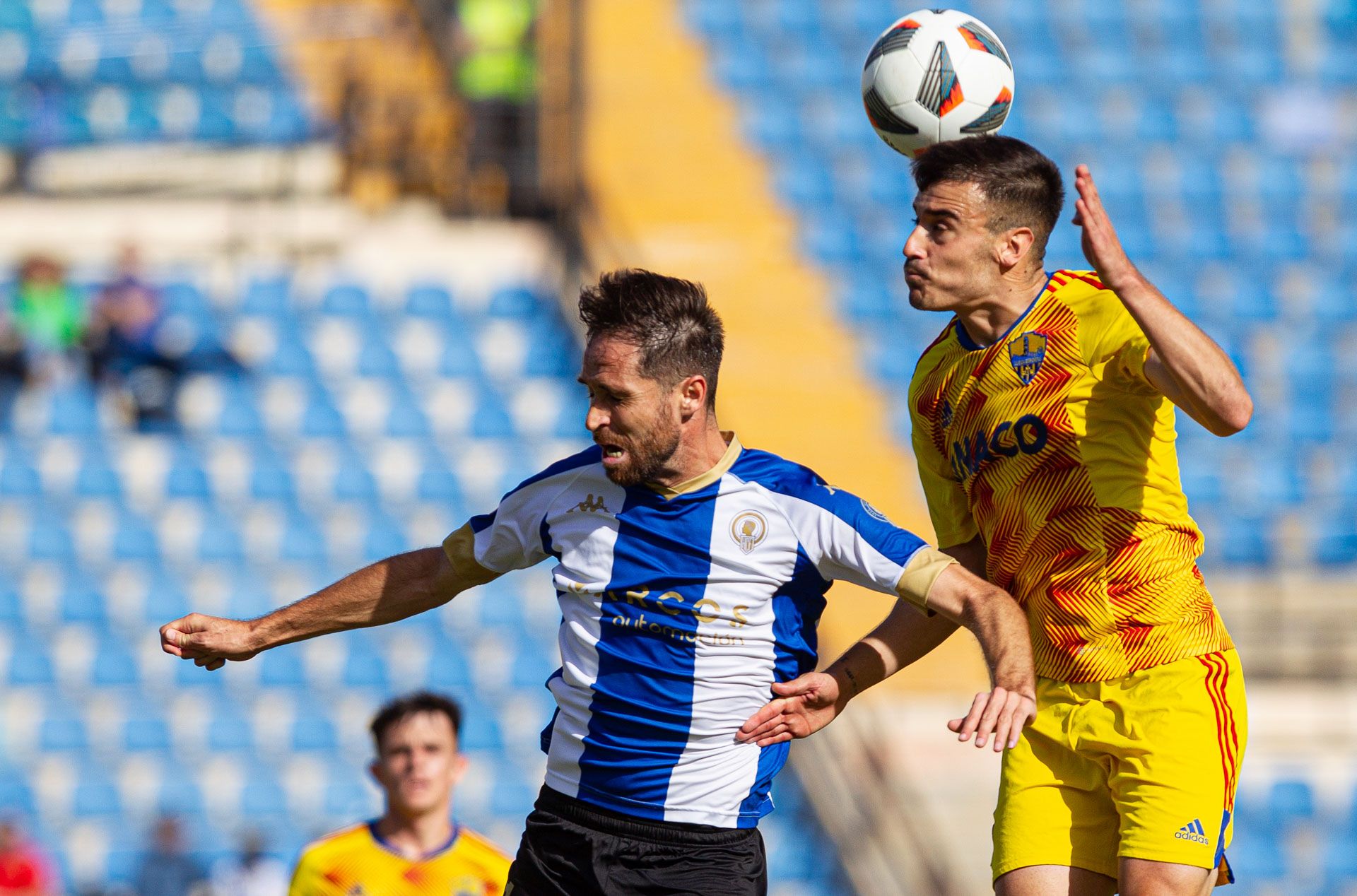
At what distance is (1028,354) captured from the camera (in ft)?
14.2

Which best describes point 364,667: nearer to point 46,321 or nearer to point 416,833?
point 46,321

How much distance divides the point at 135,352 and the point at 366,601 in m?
8.65

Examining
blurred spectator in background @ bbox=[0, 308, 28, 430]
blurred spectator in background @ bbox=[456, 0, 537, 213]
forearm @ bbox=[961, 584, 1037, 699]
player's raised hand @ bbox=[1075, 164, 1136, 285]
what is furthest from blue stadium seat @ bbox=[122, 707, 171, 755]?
player's raised hand @ bbox=[1075, 164, 1136, 285]

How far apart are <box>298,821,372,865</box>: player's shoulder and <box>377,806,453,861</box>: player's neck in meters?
0.06

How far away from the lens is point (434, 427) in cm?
1255

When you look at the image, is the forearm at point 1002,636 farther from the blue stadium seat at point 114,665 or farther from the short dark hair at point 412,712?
the blue stadium seat at point 114,665

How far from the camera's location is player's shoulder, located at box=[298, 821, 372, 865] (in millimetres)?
6207

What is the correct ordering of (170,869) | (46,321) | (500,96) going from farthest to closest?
(500,96)
(46,321)
(170,869)

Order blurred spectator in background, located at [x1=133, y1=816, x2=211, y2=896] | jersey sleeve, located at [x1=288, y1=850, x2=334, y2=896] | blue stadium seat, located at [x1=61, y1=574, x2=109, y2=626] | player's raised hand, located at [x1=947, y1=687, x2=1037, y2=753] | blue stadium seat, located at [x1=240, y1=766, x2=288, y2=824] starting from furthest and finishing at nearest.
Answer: blue stadium seat, located at [x1=61, y1=574, x2=109, y2=626] → blue stadium seat, located at [x1=240, y1=766, x2=288, y2=824] → blurred spectator in background, located at [x1=133, y1=816, x2=211, y2=896] → jersey sleeve, located at [x1=288, y1=850, x2=334, y2=896] → player's raised hand, located at [x1=947, y1=687, x2=1037, y2=753]

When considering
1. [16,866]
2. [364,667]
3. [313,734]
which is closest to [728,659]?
[16,866]

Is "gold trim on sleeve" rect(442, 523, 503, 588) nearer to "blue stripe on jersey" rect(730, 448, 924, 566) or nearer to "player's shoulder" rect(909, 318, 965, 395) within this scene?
"blue stripe on jersey" rect(730, 448, 924, 566)

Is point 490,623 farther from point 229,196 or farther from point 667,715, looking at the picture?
point 667,715

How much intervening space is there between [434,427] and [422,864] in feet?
21.5

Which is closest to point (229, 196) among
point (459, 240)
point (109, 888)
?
point (459, 240)
